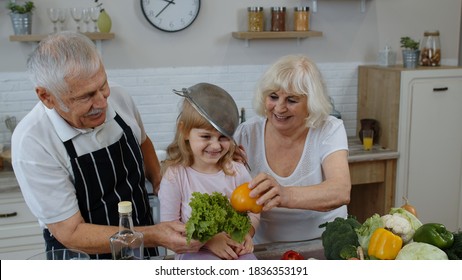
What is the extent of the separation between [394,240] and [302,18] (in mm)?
2792

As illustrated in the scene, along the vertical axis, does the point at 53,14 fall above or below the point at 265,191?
above

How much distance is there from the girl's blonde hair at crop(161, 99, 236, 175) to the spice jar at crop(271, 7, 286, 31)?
2.22 m

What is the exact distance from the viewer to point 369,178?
383cm

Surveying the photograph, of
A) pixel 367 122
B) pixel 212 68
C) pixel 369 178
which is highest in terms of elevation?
pixel 212 68

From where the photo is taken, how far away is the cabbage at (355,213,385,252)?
150 centimetres

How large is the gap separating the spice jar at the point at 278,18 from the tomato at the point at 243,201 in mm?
2506

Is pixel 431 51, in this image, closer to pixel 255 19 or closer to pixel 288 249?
pixel 255 19

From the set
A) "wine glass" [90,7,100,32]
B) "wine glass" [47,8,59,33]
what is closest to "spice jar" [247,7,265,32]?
"wine glass" [90,7,100,32]

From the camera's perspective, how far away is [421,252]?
134 centimetres

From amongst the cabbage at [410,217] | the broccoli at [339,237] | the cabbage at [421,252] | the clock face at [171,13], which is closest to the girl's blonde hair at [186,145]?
the broccoli at [339,237]

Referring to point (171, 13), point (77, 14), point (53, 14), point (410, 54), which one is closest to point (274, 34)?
point (171, 13)
